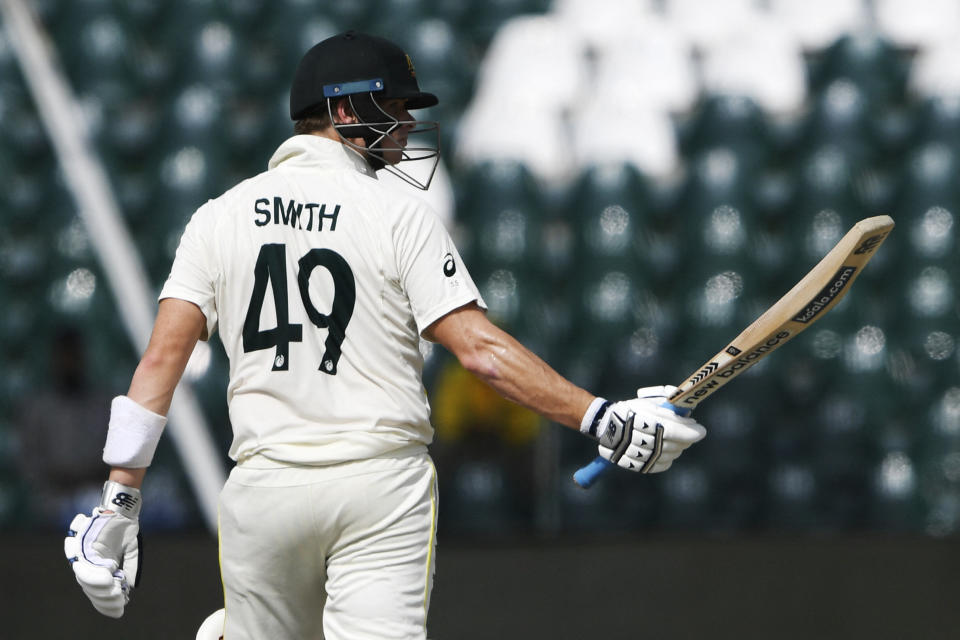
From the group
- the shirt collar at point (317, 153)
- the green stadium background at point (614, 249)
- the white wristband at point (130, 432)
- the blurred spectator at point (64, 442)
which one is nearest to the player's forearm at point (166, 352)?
the white wristband at point (130, 432)

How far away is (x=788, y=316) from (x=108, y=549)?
4.36 ft

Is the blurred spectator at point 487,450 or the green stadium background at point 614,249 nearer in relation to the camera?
the blurred spectator at point 487,450

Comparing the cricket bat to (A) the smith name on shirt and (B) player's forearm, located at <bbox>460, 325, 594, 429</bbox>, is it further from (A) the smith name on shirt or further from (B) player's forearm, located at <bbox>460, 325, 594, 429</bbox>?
(A) the smith name on shirt

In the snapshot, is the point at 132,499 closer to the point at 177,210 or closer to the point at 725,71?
the point at 177,210

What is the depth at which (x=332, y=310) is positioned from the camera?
6.98 feet

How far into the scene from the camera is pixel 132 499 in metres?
2.28

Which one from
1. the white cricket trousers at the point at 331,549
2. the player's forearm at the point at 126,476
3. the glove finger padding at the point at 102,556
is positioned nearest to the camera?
the white cricket trousers at the point at 331,549

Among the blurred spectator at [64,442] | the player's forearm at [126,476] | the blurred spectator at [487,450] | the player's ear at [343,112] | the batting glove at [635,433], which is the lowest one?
the blurred spectator at [487,450]

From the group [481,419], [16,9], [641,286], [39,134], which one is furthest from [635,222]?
[16,9]

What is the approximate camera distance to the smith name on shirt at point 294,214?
2.15 metres

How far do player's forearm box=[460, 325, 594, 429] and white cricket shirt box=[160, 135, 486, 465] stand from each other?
84mm

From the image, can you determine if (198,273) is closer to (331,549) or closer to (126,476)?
(126,476)

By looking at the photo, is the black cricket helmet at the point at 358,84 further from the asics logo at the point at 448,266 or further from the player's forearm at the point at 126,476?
the player's forearm at the point at 126,476

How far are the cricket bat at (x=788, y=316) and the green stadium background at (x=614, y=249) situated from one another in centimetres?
199
